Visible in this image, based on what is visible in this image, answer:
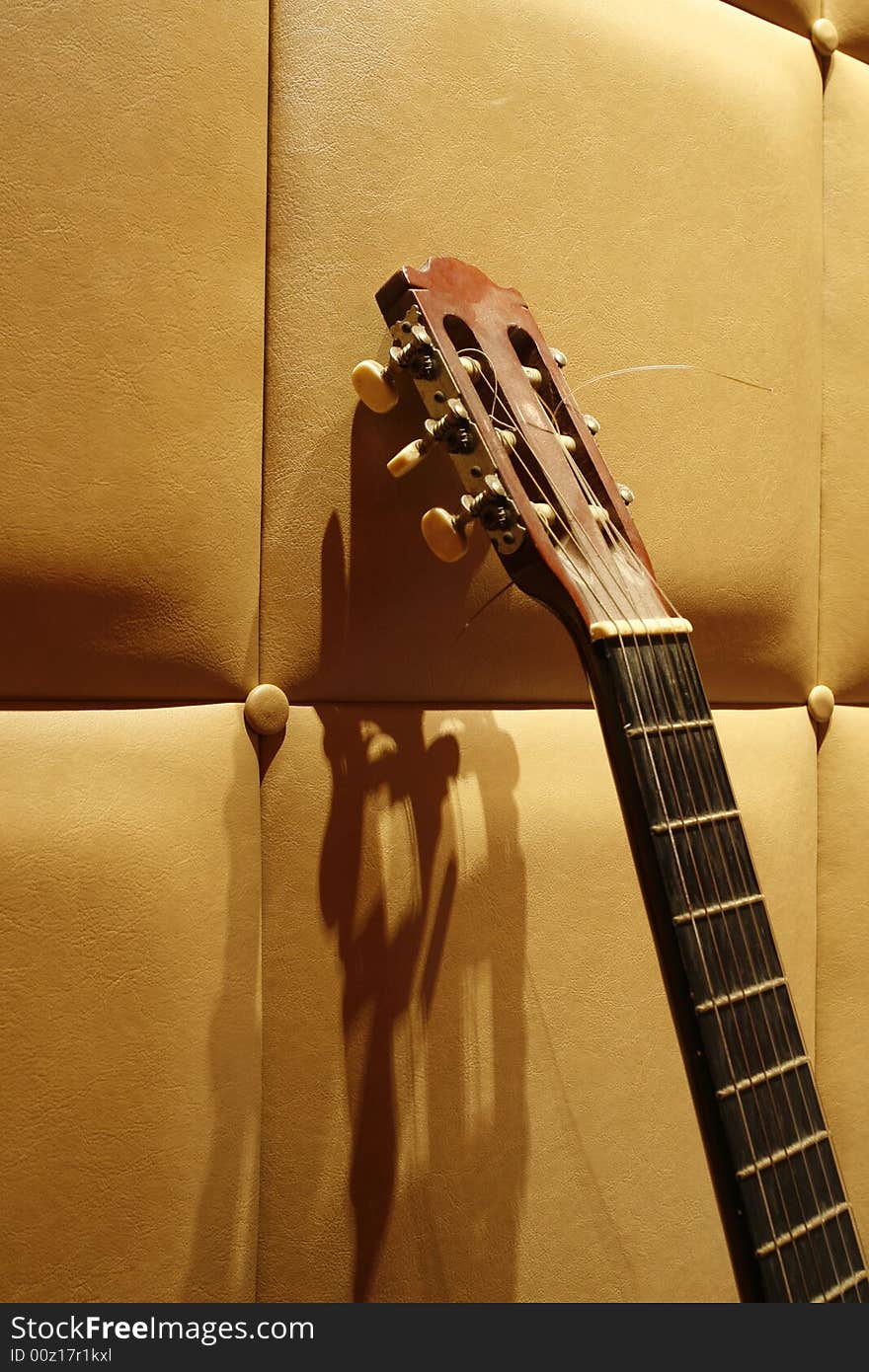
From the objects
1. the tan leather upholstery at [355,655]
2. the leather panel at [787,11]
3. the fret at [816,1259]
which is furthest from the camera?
the leather panel at [787,11]

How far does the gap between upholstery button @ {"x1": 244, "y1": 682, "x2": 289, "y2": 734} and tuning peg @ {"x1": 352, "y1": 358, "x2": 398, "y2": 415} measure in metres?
0.17

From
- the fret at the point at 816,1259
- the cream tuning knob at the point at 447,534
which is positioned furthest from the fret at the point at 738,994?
the cream tuning knob at the point at 447,534

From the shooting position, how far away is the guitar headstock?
0.54 m

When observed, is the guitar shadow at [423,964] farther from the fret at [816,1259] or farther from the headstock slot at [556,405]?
the fret at [816,1259]

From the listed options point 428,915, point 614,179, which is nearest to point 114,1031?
point 428,915

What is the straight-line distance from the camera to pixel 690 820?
0.52 meters

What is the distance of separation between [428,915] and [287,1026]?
0.35 ft

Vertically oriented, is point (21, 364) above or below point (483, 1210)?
above

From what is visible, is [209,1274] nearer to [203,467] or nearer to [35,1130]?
[35,1130]

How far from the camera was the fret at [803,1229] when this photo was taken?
0.47 m

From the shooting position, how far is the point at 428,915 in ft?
2.18

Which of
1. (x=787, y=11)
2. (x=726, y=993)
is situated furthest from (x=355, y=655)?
(x=787, y=11)
